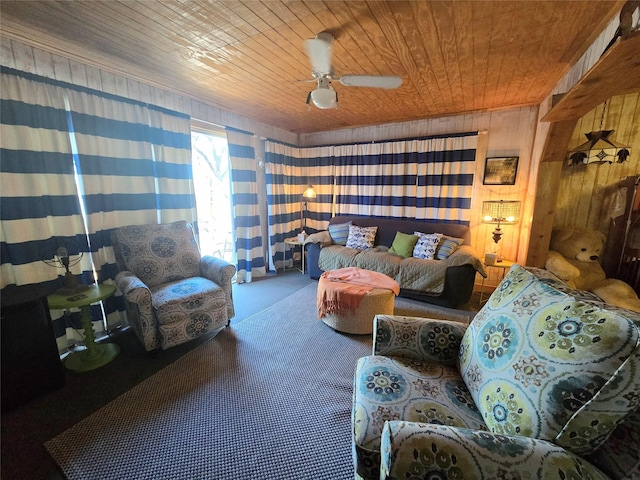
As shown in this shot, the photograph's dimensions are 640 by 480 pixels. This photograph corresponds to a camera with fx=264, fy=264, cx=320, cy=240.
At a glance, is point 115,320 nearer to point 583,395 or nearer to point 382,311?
point 382,311

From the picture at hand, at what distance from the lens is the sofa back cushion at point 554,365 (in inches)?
29.7

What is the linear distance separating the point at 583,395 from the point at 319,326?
2.08 m

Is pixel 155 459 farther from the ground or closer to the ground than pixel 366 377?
closer to the ground

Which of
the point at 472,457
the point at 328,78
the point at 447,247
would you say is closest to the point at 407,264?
the point at 447,247

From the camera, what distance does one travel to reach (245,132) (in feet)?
12.3

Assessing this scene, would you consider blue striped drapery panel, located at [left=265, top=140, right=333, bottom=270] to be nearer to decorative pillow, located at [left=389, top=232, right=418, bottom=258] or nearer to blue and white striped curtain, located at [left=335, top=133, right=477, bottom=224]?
blue and white striped curtain, located at [left=335, top=133, right=477, bottom=224]

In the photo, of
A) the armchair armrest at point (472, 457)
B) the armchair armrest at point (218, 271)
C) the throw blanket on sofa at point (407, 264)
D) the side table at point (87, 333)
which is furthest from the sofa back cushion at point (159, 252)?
the armchair armrest at point (472, 457)

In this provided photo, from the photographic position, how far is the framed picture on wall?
3.36 meters

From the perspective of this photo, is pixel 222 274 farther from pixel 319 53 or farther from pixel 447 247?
pixel 447 247

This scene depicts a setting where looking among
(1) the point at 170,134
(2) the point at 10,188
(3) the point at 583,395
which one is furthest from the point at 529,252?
(2) the point at 10,188

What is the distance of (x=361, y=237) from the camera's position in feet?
13.0

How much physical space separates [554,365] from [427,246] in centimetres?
260

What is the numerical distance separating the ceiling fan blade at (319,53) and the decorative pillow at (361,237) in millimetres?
2351

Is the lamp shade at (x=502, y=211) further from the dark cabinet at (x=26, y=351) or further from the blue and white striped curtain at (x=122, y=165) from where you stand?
the dark cabinet at (x=26, y=351)
